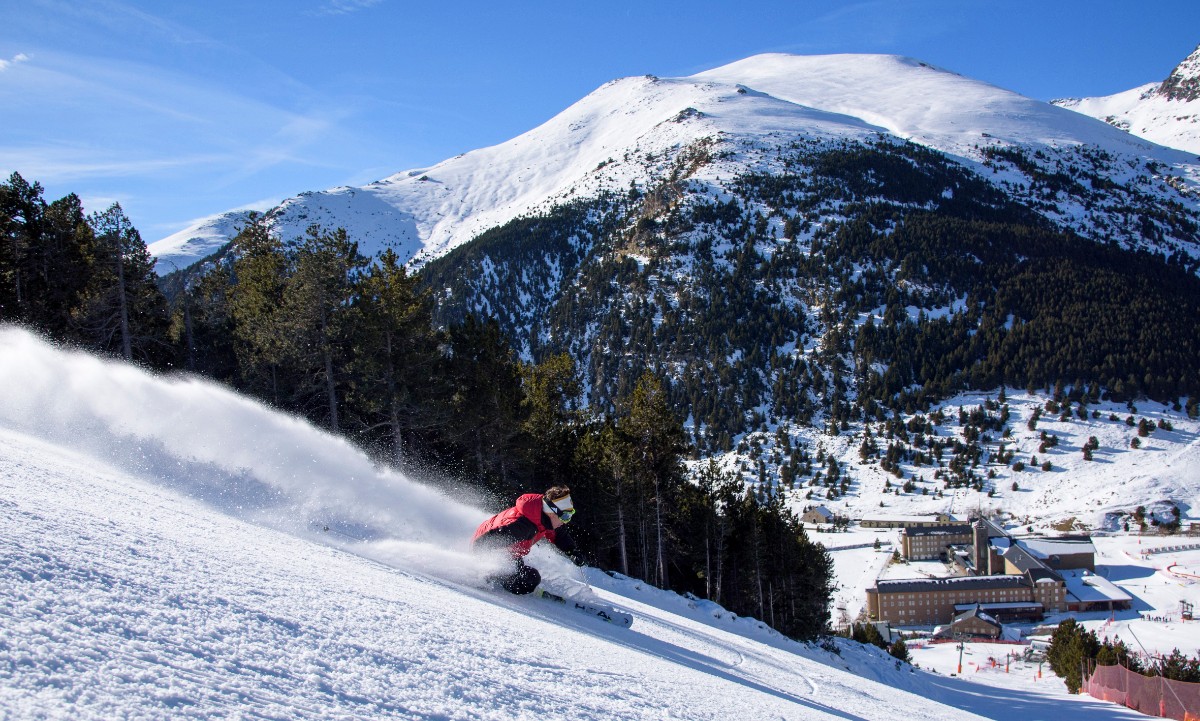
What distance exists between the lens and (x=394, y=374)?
24453 mm

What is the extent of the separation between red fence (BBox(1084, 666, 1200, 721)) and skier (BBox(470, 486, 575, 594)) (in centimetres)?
2180

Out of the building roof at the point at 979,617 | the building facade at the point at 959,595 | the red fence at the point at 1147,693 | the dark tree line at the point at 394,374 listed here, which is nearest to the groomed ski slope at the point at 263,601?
the dark tree line at the point at 394,374

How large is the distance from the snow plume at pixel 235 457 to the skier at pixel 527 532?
0.41 m

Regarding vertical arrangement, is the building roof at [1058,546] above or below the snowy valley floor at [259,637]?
below

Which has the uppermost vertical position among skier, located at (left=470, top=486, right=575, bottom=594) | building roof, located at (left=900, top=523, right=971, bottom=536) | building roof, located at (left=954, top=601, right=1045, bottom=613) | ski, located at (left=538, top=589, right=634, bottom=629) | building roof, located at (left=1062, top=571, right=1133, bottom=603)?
skier, located at (left=470, top=486, right=575, bottom=594)

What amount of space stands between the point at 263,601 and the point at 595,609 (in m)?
6.90

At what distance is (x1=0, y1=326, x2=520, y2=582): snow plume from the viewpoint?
10.7 metres

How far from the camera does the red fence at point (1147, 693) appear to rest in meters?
20.4

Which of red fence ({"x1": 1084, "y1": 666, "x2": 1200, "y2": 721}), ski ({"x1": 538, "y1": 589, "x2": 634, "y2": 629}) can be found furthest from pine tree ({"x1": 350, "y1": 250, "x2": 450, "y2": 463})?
red fence ({"x1": 1084, "y1": 666, "x2": 1200, "y2": 721})

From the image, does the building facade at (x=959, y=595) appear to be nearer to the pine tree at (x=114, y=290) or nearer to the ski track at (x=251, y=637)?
the pine tree at (x=114, y=290)

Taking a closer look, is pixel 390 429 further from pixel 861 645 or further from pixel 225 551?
pixel 861 645

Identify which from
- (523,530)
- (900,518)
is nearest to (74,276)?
(523,530)

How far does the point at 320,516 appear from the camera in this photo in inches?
455

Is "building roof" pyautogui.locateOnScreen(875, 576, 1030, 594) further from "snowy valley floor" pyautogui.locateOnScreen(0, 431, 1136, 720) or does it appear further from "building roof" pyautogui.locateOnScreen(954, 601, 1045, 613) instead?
"snowy valley floor" pyautogui.locateOnScreen(0, 431, 1136, 720)
